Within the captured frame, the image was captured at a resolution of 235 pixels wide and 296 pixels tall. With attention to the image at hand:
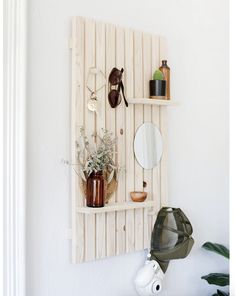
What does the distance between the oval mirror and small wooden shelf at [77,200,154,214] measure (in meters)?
0.21

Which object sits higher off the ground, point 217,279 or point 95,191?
point 95,191

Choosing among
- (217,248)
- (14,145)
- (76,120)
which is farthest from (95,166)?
(217,248)

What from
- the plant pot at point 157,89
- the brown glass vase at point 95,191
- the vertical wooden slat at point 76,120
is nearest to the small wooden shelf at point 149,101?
the plant pot at point 157,89

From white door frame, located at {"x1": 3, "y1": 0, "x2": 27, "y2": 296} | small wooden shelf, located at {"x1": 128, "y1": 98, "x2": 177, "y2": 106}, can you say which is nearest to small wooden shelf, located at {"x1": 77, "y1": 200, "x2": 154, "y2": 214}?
white door frame, located at {"x1": 3, "y1": 0, "x2": 27, "y2": 296}

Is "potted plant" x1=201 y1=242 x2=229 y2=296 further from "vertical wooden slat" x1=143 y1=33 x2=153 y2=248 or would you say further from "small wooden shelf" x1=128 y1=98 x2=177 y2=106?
"small wooden shelf" x1=128 y1=98 x2=177 y2=106

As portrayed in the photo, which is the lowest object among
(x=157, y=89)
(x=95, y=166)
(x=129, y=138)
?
(x=95, y=166)

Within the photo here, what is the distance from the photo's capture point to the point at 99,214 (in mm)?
1936

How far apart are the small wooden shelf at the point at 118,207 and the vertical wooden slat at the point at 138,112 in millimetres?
90

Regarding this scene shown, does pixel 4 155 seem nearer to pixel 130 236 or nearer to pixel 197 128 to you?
pixel 130 236

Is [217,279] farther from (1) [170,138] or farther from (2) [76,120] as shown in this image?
(2) [76,120]

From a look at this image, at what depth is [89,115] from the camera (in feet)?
6.27

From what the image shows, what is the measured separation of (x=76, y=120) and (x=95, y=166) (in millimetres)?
220

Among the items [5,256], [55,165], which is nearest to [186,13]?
[55,165]

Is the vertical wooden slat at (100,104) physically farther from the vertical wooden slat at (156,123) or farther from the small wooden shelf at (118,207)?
the vertical wooden slat at (156,123)
